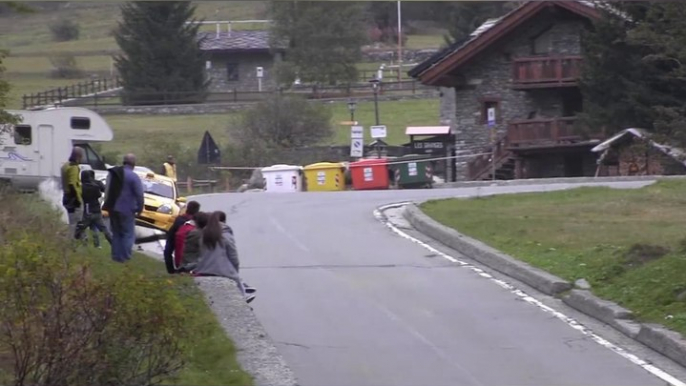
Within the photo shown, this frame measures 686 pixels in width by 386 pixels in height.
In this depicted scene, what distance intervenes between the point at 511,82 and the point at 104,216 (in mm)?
35030

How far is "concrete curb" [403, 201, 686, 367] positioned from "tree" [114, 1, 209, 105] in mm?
20282

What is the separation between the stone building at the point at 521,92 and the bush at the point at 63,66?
2400 centimetres

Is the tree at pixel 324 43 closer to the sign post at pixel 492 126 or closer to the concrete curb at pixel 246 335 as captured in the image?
the sign post at pixel 492 126

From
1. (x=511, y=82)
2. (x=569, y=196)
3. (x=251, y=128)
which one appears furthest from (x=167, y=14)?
(x=569, y=196)

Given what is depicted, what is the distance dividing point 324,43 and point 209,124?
35.6ft

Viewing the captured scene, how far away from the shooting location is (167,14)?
46.1 meters

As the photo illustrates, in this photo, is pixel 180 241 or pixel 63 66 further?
pixel 63 66

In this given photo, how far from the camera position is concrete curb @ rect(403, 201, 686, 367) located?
12.7 m

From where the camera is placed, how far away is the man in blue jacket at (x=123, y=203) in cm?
1686

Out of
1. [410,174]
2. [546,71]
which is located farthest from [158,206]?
[546,71]

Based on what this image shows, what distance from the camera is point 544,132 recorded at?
49500mm

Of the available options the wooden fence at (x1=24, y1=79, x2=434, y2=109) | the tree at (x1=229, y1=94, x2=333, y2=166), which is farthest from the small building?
the wooden fence at (x1=24, y1=79, x2=434, y2=109)

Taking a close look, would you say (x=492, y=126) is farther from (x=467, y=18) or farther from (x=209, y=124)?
(x=467, y=18)

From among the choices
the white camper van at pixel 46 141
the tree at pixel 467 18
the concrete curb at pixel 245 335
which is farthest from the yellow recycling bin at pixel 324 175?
the concrete curb at pixel 245 335
